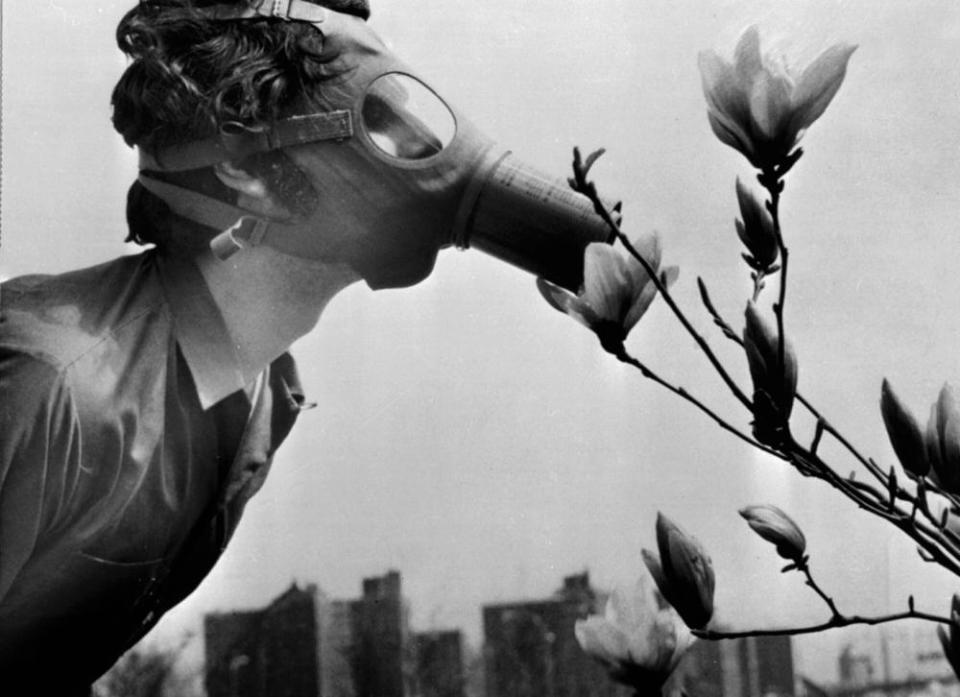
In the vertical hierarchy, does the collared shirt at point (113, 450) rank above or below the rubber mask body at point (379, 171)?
below

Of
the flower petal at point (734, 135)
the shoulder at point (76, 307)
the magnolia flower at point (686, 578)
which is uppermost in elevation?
the shoulder at point (76, 307)

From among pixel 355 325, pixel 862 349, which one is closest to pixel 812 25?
pixel 862 349

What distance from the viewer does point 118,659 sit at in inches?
59.1

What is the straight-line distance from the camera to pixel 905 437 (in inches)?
28.0

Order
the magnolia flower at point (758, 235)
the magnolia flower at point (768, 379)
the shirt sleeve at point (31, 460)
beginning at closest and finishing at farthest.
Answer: the magnolia flower at point (768, 379) → the magnolia flower at point (758, 235) → the shirt sleeve at point (31, 460)

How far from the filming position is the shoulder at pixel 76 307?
1537 mm

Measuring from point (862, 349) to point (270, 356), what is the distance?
2.70ft

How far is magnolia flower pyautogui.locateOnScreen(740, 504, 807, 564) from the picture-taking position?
77 centimetres

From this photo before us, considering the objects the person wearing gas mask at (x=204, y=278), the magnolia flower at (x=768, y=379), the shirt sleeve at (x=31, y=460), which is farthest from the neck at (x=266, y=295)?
the magnolia flower at (x=768, y=379)

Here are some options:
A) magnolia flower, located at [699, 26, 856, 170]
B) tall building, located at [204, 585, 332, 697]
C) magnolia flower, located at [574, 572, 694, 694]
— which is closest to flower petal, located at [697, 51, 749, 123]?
magnolia flower, located at [699, 26, 856, 170]

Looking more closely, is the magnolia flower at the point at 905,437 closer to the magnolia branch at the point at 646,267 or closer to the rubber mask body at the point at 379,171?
the magnolia branch at the point at 646,267

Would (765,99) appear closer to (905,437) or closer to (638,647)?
(905,437)

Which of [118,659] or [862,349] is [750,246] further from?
[118,659]

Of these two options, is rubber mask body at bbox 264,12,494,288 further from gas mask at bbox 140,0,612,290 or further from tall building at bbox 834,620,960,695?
tall building at bbox 834,620,960,695
